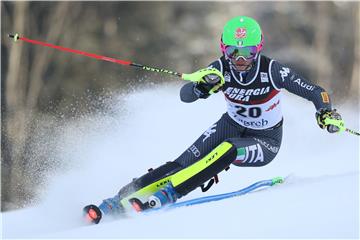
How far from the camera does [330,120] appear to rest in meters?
4.95

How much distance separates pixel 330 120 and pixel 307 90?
1.19 ft

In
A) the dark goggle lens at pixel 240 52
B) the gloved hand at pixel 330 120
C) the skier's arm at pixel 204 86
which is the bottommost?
the gloved hand at pixel 330 120

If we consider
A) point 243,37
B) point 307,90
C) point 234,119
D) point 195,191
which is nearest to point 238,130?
point 234,119

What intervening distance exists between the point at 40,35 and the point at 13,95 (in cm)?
208

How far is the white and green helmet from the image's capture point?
5090 mm

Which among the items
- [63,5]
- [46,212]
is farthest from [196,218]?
[63,5]

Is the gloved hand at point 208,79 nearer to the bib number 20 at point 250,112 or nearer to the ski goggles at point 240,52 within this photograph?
the ski goggles at point 240,52

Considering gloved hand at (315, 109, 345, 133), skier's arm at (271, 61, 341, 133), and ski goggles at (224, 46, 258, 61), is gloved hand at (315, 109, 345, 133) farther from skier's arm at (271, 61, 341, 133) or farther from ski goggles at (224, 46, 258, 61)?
ski goggles at (224, 46, 258, 61)

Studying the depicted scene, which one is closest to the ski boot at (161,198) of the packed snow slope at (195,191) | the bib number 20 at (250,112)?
the packed snow slope at (195,191)

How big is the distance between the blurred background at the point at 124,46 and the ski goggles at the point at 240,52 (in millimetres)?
12645

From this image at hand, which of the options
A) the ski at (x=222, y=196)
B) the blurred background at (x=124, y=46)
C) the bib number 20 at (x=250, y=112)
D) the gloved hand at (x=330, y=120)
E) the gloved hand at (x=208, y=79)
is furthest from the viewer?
the blurred background at (x=124, y=46)

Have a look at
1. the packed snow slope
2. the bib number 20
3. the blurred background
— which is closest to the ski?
the packed snow slope

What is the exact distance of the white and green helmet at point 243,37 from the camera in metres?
5.09

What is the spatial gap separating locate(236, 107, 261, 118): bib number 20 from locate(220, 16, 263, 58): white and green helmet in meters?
0.54
